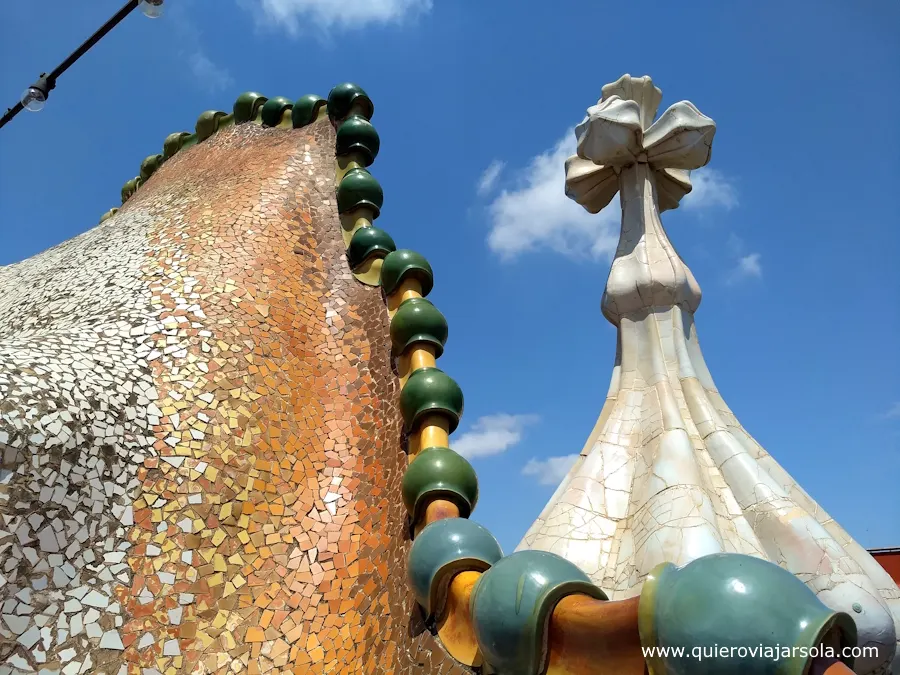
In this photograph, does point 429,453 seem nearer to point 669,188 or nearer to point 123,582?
point 123,582

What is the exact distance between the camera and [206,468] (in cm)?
281

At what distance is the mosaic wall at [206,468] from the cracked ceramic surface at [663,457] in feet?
5.26

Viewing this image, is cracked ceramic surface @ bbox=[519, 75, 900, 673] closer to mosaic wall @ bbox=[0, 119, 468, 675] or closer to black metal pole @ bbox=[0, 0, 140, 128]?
mosaic wall @ bbox=[0, 119, 468, 675]

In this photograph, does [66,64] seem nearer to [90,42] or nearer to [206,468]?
[90,42]

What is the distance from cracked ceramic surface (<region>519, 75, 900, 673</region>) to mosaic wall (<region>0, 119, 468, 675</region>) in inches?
63.1

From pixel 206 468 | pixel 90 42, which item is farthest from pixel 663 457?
pixel 90 42

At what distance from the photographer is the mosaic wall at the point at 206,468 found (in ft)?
7.64

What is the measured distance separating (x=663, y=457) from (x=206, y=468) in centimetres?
251

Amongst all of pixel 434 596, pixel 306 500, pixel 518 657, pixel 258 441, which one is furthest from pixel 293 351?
pixel 518 657

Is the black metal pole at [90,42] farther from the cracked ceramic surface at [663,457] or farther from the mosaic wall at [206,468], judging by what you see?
the cracked ceramic surface at [663,457]

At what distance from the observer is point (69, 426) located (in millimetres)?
2518

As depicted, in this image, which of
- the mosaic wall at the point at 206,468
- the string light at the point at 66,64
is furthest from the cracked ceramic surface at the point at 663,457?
the string light at the point at 66,64

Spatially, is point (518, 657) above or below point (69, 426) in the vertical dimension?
below

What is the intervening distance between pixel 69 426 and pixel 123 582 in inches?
22.5
